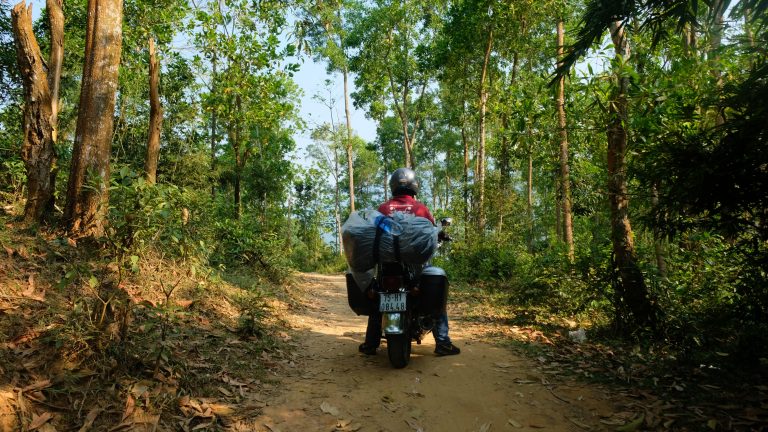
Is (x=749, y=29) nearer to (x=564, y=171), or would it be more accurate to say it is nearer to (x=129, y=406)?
(x=129, y=406)

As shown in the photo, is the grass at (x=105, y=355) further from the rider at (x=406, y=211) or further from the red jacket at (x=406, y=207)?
the red jacket at (x=406, y=207)

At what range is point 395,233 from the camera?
4020 millimetres

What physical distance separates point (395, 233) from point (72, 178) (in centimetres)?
432

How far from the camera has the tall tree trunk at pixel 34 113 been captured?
5980mm

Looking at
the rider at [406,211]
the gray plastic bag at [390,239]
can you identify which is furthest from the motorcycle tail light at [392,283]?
the rider at [406,211]

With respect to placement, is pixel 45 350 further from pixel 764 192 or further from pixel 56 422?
pixel 764 192

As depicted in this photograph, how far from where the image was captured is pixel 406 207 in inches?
183

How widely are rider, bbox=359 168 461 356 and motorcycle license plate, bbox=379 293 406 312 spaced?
0.55m

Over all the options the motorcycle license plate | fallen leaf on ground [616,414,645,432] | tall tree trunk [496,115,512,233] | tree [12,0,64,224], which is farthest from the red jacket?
tall tree trunk [496,115,512,233]

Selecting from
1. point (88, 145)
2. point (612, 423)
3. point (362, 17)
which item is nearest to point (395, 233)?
point (612, 423)

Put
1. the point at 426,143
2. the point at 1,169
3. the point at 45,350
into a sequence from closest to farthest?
the point at 45,350, the point at 1,169, the point at 426,143

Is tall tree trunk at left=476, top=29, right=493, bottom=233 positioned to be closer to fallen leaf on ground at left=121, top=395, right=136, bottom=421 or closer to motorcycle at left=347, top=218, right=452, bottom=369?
motorcycle at left=347, top=218, right=452, bottom=369

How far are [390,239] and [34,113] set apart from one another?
5593mm

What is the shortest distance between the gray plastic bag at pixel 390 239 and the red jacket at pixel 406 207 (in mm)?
438
